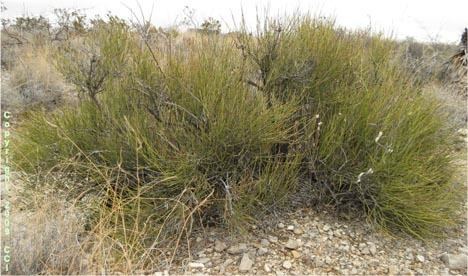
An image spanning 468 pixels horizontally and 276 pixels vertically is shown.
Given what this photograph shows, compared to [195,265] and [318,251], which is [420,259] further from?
[195,265]

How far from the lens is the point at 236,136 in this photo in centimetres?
241

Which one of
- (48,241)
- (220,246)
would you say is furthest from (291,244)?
(48,241)

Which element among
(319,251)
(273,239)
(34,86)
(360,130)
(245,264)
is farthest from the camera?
(34,86)

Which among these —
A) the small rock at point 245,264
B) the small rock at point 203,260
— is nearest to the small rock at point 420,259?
the small rock at point 245,264

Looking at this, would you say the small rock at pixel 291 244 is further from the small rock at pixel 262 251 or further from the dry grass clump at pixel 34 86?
the dry grass clump at pixel 34 86

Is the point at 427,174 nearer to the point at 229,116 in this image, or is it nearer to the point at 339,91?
the point at 339,91

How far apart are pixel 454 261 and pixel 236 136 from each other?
5.27 ft

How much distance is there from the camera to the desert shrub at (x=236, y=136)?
2395 millimetres

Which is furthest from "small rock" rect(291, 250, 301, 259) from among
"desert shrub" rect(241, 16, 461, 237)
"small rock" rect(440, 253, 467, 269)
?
"small rock" rect(440, 253, 467, 269)

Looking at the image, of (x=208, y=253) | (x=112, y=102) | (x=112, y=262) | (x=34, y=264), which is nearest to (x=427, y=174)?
(x=208, y=253)

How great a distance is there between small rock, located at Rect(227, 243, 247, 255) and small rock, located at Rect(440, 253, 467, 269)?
50.9 inches

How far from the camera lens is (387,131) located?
2615 millimetres

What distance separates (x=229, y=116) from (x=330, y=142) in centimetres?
77

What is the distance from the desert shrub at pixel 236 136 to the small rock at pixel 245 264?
0.24 metres
